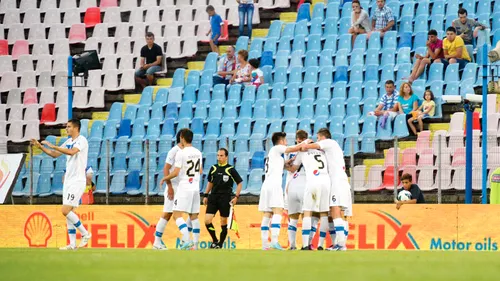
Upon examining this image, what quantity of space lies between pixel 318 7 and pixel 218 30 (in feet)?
9.21

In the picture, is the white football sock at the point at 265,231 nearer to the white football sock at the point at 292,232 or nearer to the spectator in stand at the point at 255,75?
the white football sock at the point at 292,232

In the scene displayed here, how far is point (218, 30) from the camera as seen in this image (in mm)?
30609

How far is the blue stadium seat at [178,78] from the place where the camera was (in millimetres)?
30139

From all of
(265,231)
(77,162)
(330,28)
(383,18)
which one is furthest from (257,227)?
(330,28)

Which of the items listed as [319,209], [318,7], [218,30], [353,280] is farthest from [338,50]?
[353,280]

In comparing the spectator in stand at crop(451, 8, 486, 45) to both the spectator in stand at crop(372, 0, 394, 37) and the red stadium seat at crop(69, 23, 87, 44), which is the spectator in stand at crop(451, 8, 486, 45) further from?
the red stadium seat at crop(69, 23, 87, 44)

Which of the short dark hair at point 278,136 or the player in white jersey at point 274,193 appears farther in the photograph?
the player in white jersey at point 274,193

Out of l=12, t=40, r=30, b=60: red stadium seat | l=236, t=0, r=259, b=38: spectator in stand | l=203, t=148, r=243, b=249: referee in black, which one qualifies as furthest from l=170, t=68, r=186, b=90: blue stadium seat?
l=203, t=148, r=243, b=249: referee in black

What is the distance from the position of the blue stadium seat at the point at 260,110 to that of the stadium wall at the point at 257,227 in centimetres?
420

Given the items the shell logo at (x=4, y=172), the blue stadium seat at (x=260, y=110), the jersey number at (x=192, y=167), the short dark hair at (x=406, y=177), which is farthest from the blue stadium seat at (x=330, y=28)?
the jersey number at (x=192, y=167)

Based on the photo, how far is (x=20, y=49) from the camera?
34.2m

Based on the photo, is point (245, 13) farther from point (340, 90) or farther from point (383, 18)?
point (340, 90)

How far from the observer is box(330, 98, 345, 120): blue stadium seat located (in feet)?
85.7

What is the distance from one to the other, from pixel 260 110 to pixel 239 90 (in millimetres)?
1101
